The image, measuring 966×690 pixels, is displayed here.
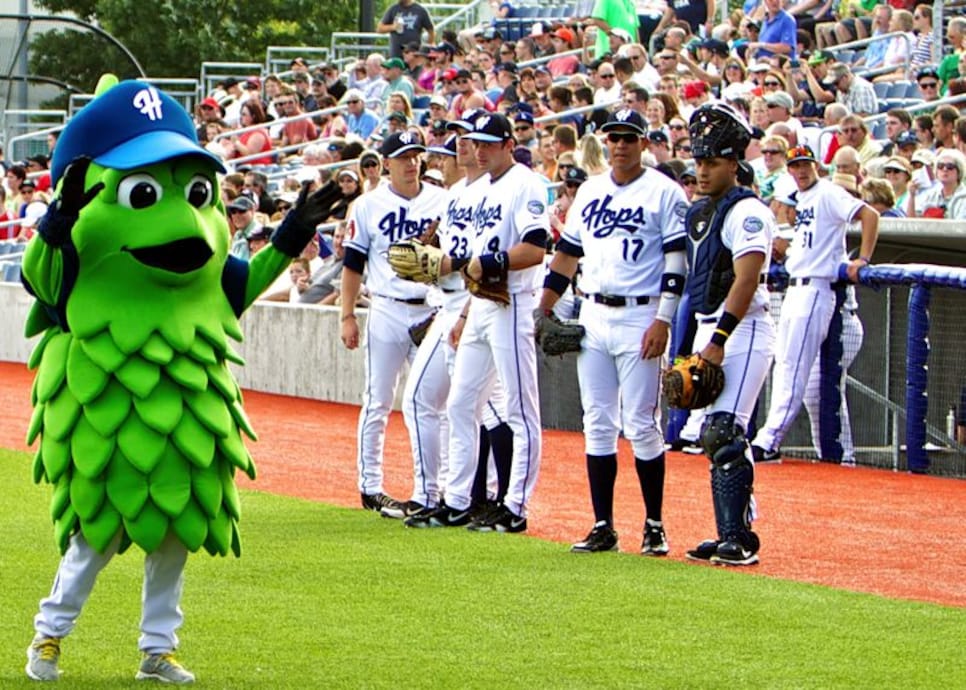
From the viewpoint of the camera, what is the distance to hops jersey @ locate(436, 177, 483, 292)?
9.53 m

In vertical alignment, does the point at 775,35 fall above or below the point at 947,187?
above

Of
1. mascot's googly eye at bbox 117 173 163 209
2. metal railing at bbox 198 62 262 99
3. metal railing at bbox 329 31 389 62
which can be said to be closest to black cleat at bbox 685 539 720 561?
mascot's googly eye at bbox 117 173 163 209

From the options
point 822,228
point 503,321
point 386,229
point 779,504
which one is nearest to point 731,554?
point 503,321

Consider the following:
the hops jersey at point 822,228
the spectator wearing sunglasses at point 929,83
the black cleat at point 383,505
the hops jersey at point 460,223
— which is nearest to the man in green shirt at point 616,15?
the spectator wearing sunglasses at point 929,83

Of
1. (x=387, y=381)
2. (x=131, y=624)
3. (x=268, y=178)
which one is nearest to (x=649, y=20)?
(x=268, y=178)

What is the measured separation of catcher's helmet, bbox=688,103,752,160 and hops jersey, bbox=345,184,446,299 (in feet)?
7.49

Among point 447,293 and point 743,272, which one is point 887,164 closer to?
point 447,293

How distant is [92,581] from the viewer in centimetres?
582

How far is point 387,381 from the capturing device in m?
10.4

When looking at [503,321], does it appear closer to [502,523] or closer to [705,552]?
[502,523]

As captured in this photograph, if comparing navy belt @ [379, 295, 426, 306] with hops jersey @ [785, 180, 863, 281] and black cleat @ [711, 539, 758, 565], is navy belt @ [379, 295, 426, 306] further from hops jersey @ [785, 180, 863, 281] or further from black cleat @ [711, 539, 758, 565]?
hops jersey @ [785, 180, 863, 281]

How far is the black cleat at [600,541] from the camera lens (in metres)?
8.84

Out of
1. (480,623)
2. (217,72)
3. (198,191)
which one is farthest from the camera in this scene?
(217,72)

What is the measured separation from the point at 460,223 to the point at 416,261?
339mm
